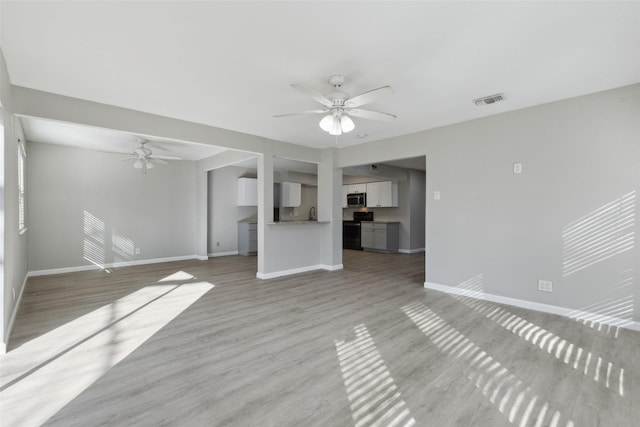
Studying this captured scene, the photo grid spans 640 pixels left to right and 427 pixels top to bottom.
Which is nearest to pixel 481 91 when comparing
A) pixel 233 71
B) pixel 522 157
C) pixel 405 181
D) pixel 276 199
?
pixel 522 157

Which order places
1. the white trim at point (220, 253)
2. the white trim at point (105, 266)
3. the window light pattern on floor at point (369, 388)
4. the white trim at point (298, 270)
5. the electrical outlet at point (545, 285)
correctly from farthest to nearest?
the white trim at point (220, 253), the white trim at point (105, 266), the white trim at point (298, 270), the electrical outlet at point (545, 285), the window light pattern on floor at point (369, 388)

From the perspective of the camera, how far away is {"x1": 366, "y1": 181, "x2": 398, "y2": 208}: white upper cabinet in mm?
8703

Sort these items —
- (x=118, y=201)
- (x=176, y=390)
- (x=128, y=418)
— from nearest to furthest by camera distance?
1. (x=128, y=418)
2. (x=176, y=390)
3. (x=118, y=201)

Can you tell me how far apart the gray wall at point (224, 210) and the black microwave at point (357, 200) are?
325 centimetres

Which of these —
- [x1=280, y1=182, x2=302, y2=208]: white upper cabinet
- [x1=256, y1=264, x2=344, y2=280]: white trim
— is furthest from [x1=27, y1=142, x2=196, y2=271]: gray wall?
[x1=256, y1=264, x2=344, y2=280]: white trim

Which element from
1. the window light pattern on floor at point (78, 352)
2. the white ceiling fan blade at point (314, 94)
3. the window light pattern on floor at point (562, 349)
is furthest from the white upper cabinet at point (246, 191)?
the window light pattern on floor at point (562, 349)

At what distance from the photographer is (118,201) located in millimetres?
6426

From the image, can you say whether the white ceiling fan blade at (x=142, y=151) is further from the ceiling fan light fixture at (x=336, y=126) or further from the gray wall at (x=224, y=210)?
the ceiling fan light fixture at (x=336, y=126)

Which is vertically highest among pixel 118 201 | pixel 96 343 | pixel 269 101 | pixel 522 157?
pixel 269 101

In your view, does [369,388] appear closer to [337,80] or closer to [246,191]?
[337,80]

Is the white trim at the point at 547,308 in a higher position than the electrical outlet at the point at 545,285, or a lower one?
lower

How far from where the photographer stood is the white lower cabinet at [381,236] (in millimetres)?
8547

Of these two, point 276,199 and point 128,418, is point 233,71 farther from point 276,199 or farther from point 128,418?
point 276,199

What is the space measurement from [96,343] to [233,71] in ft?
9.01
